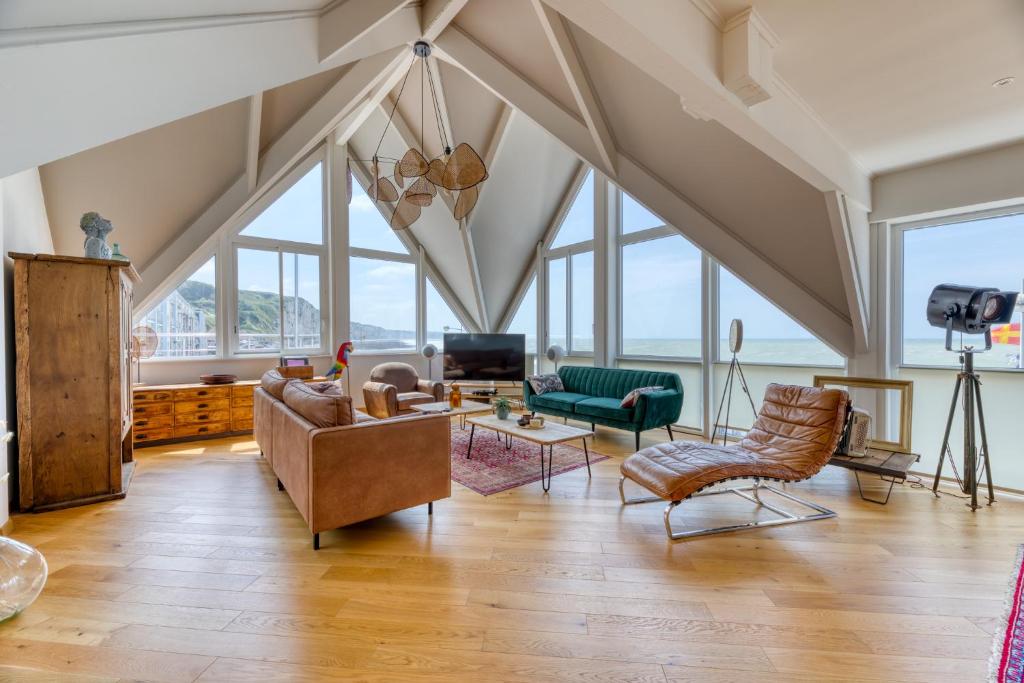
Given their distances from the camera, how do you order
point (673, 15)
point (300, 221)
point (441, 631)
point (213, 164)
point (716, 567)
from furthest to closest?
point (300, 221)
point (213, 164)
point (716, 567)
point (673, 15)
point (441, 631)

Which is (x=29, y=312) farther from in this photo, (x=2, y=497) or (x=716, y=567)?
(x=716, y=567)

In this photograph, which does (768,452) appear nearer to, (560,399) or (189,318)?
(560,399)

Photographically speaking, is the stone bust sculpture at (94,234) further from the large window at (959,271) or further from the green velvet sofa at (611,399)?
the large window at (959,271)

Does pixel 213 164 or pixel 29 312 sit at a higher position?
pixel 213 164

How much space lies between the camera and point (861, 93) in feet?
8.49

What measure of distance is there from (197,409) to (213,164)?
108 inches

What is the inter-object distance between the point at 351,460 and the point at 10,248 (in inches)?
117

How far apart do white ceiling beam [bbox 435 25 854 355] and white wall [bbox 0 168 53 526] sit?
3659 mm

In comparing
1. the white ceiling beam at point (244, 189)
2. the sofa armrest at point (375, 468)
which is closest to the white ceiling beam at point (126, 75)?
the sofa armrest at point (375, 468)

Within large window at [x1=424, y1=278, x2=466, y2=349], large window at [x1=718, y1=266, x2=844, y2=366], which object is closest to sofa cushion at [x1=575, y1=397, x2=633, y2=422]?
large window at [x1=718, y1=266, x2=844, y2=366]

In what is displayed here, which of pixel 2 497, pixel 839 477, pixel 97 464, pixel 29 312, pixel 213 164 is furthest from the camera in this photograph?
pixel 213 164

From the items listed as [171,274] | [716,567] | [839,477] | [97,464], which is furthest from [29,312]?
[839,477]

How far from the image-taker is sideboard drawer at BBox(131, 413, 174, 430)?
4879mm

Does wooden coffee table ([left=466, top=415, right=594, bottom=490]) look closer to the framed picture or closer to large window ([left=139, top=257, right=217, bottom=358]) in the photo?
the framed picture
